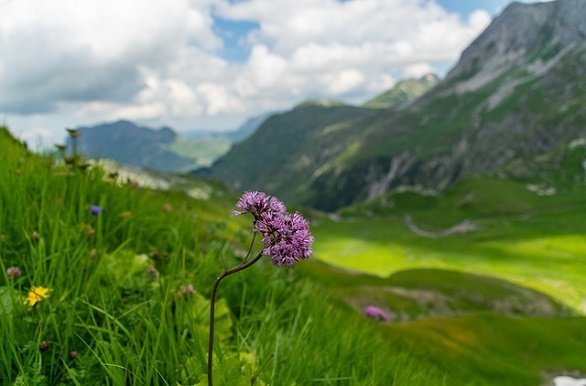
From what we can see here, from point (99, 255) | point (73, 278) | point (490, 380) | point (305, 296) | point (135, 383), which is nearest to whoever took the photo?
point (135, 383)

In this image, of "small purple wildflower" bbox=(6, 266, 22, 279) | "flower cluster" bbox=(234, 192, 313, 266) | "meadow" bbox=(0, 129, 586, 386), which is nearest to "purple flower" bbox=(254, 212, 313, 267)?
"flower cluster" bbox=(234, 192, 313, 266)

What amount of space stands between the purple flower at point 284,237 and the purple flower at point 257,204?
58mm

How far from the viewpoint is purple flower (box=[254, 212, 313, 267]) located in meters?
2.63

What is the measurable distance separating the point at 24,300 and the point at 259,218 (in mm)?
2907

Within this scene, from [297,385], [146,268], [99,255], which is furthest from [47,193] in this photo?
[297,385]

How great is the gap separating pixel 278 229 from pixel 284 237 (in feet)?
0.20

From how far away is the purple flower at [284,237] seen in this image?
2633 mm

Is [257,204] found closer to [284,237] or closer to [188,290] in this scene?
[284,237]

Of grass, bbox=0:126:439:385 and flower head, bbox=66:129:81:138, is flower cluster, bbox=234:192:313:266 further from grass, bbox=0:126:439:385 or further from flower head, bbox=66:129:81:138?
flower head, bbox=66:129:81:138

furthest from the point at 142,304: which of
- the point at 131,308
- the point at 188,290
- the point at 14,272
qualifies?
the point at 14,272

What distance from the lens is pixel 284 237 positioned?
2.70 metres

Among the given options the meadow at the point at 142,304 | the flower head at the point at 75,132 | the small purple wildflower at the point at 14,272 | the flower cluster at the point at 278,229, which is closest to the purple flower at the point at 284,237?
the flower cluster at the point at 278,229

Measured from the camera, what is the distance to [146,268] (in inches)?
234

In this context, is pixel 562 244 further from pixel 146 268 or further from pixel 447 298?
pixel 146 268
